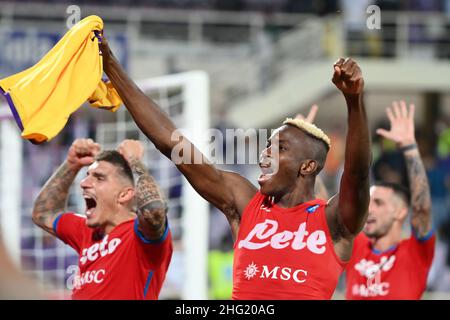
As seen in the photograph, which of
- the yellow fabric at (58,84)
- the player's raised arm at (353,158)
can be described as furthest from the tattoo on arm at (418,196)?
the yellow fabric at (58,84)

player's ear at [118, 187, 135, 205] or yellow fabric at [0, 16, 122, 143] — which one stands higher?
yellow fabric at [0, 16, 122, 143]

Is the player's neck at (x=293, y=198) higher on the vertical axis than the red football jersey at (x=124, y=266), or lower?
higher

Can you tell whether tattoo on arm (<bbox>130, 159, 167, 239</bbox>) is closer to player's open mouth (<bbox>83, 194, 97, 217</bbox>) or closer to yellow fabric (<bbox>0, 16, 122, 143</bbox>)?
player's open mouth (<bbox>83, 194, 97, 217</bbox>)

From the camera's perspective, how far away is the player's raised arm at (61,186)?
230 inches

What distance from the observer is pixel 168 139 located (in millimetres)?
4539

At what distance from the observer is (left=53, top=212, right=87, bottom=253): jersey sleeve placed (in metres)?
5.69

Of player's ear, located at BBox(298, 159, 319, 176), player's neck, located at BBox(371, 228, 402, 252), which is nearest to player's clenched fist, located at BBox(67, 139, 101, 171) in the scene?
player's ear, located at BBox(298, 159, 319, 176)

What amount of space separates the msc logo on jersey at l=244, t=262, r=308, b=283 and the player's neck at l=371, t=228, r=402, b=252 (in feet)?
7.83

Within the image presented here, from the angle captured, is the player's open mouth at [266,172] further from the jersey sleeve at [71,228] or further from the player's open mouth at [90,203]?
the jersey sleeve at [71,228]

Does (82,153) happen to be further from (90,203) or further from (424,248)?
(424,248)

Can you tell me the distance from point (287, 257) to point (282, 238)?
0.36 feet

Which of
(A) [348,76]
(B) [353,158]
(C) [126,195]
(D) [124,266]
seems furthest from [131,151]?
(A) [348,76]
